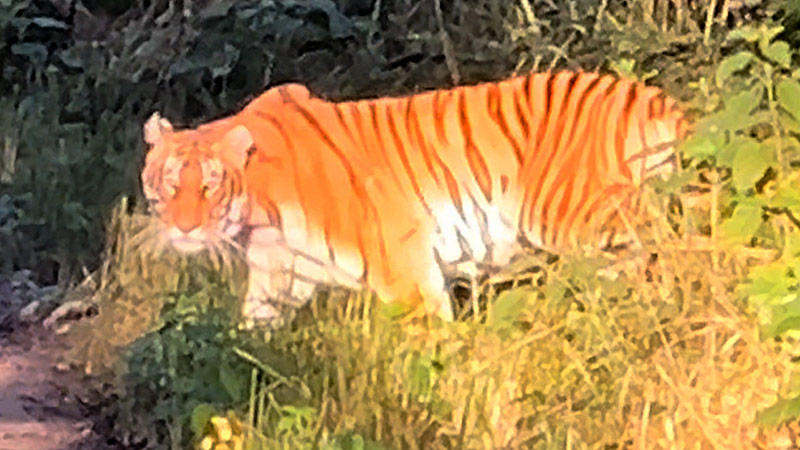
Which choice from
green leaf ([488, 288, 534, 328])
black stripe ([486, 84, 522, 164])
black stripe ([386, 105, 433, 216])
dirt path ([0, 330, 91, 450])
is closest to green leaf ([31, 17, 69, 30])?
dirt path ([0, 330, 91, 450])

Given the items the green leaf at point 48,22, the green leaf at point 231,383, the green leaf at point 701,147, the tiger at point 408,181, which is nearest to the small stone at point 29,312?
the tiger at point 408,181

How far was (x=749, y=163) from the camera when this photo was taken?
4.91ft

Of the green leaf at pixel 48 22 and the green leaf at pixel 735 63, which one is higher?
the green leaf at pixel 48 22

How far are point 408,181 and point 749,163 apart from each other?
32.5 inches

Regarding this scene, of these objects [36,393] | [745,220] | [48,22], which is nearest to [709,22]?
[745,220]

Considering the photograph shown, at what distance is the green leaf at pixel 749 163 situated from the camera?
1.49m

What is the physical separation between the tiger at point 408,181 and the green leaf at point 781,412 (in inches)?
25.8

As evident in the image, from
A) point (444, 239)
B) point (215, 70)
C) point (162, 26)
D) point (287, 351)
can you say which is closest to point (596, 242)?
point (444, 239)

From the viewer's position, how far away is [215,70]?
285 cm

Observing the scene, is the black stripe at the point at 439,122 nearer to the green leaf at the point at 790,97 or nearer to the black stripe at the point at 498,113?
the black stripe at the point at 498,113

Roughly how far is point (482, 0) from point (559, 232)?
0.87 meters

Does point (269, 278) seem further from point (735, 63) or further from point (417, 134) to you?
point (735, 63)

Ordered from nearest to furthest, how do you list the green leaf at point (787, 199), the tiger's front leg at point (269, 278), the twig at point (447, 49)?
the green leaf at point (787, 199)
the tiger's front leg at point (269, 278)
the twig at point (447, 49)

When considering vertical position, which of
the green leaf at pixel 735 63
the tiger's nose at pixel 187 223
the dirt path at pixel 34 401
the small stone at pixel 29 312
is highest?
the green leaf at pixel 735 63
